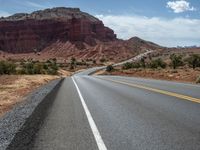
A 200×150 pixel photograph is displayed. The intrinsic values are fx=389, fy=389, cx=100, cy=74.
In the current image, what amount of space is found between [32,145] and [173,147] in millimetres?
2751

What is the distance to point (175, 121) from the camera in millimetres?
10062

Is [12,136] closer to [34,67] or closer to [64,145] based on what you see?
[64,145]

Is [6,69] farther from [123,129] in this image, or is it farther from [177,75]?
[123,129]

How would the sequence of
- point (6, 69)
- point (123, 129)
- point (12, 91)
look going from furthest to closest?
point (6, 69)
point (12, 91)
point (123, 129)

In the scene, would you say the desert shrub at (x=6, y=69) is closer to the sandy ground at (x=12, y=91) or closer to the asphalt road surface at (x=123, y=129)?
the sandy ground at (x=12, y=91)

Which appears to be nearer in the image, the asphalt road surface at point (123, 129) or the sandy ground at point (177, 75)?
the asphalt road surface at point (123, 129)

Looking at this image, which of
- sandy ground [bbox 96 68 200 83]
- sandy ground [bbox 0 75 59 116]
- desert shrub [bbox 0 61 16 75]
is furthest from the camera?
desert shrub [bbox 0 61 16 75]

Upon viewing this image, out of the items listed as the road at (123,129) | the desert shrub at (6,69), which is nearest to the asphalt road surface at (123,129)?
the road at (123,129)

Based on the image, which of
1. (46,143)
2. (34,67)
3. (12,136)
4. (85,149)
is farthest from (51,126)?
(34,67)

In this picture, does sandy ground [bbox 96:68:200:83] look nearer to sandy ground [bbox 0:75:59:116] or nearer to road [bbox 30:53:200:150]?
sandy ground [bbox 0:75:59:116]

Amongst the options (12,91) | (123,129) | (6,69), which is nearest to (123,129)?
(123,129)

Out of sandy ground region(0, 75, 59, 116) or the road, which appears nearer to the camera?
the road

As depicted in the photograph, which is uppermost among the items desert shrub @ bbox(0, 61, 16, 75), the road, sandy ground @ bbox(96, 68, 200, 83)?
the road

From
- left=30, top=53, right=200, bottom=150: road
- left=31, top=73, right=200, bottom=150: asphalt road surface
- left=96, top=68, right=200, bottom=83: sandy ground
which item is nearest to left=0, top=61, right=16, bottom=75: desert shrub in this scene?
left=96, top=68, right=200, bottom=83: sandy ground
